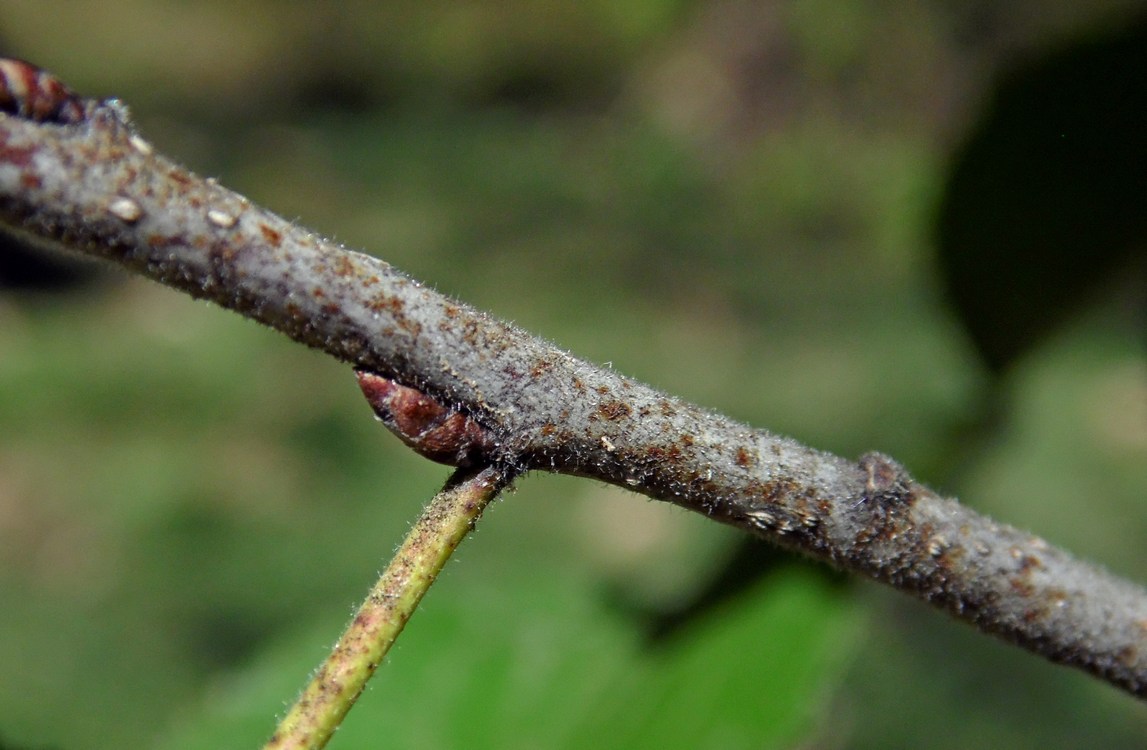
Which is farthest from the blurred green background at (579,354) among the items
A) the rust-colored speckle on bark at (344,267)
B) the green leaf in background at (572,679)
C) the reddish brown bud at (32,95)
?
the reddish brown bud at (32,95)

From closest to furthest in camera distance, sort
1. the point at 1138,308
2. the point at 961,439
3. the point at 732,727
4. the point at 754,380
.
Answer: the point at 732,727 → the point at 961,439 → the point at 1138,308 → the point at 754,380

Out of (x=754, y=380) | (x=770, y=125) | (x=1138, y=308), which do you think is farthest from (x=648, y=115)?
(x=1138, y=308)

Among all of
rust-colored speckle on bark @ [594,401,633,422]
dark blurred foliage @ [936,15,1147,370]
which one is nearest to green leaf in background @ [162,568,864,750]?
dark blurred foliage @ [936,15,1147,370]

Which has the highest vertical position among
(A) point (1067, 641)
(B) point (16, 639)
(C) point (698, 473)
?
(A) point (1067, 641)

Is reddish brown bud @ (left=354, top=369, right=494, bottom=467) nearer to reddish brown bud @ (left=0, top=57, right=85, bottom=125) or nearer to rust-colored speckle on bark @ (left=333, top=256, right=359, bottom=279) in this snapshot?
rust-colored speckle on bark @ (left=333, top=256, right=359, bottom=279)

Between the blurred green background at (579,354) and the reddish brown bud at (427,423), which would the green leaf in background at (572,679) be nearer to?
the blurred green background at (579,354)

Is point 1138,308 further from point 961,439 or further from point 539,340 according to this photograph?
point 539,340
